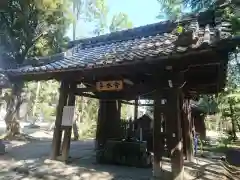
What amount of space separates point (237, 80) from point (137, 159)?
33.1 feet

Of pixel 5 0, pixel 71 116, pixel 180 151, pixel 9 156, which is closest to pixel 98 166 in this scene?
pixel 71 116

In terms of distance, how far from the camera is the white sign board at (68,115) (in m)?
8.02

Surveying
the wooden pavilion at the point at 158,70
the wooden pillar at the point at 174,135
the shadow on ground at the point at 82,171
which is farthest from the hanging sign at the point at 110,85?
the shadow on ground at the point at 82,171

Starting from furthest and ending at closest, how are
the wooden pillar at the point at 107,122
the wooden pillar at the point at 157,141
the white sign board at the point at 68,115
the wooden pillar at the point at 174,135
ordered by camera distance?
the wooden pillar at the point at 107,122
the white sign board at the point at 68,115
the wooden pillar at the point at 157,141
the wooden pillar at the point at 174,135

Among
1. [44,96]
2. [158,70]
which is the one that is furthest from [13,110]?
[44,96]

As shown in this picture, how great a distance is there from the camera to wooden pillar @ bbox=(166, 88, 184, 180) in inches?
235

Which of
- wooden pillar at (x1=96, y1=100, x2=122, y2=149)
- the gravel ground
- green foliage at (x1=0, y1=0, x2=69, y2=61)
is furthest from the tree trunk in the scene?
wooden pillar at (x1=96, y1=100, x2=122, y2=149)

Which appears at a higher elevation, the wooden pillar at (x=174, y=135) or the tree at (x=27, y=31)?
the tree at (x=27, y=31)

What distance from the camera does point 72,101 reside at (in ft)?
27.0

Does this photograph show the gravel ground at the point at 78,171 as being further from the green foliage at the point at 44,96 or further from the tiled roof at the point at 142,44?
the green foliage at the point at 44,96

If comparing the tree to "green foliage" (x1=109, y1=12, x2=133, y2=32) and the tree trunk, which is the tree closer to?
the tree trunk

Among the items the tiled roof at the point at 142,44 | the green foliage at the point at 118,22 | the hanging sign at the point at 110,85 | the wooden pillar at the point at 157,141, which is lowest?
the wooden pillar at the point at 157,141

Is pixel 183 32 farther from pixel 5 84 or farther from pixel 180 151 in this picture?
pixel 5 84

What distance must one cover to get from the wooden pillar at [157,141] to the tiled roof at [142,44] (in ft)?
4.90
